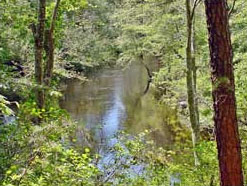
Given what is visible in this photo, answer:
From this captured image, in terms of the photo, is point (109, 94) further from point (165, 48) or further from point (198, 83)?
point (198, 83)

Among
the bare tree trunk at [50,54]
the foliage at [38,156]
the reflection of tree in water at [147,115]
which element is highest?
the bare tree trunk at [50,54]

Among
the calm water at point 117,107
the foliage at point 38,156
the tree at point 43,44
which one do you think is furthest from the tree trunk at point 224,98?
the calm water at point 117,107

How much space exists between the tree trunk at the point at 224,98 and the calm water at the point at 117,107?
232 inches

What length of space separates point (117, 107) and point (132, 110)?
66 centimetres

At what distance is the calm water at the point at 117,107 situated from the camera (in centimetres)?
1399

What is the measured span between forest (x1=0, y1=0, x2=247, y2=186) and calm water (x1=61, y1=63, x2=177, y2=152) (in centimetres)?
7

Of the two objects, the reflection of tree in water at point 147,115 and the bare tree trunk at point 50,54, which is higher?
the bare tree trunk at point 50,54

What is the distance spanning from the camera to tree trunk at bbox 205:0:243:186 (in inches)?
138

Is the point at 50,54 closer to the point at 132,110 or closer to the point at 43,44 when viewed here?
the point at 43,44

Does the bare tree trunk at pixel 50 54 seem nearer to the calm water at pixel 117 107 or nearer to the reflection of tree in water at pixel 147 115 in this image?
the calm water at pixel 117 107

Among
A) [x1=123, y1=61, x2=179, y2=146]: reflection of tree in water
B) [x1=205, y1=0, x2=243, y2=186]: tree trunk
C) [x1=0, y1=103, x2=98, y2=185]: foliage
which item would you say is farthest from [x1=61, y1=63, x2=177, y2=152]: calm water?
[x1=205, y1=0, x2=243, y2=186]: tree trunk

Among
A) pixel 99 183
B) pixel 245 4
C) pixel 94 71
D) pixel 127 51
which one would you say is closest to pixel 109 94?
pixel 127 51

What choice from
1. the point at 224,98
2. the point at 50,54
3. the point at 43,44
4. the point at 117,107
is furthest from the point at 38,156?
the point at 117,107

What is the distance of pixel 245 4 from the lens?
31.3ft
